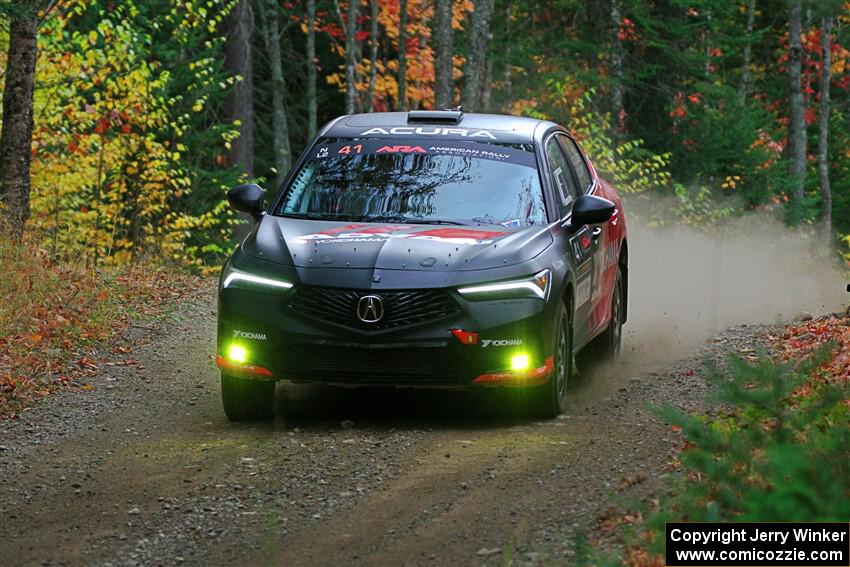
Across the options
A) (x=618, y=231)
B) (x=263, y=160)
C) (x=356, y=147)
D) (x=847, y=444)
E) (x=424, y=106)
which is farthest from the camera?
(x=424, y=106)

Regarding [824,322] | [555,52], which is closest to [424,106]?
[555,52]

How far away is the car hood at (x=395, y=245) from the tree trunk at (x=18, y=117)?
6.68 meters

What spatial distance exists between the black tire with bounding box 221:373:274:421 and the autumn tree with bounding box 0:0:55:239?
6602mm

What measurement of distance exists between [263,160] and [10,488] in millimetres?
26762

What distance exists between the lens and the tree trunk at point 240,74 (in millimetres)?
27531

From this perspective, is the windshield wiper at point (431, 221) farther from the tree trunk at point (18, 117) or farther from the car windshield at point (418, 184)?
the tree trunk at point (18, 117)

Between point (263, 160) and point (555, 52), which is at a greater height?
point (555, 52)

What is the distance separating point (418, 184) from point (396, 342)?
170 centimetres

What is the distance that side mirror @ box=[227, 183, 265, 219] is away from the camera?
9.93 metres

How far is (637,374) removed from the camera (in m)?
11.5

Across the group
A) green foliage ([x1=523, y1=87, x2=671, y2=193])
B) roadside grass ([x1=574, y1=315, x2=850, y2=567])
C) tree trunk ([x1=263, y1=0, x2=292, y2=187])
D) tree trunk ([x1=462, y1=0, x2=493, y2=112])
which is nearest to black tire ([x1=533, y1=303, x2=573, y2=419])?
roadside grass ([x1=574, y1=315, x2=850, y2=567])

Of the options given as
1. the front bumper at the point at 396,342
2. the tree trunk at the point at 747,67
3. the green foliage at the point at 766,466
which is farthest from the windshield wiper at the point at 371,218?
the tree trunk at the point at 747,67

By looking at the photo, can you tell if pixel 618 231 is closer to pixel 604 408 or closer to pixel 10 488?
pixel 604 408

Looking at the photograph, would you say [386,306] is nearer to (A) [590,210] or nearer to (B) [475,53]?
(A) [590,210]
